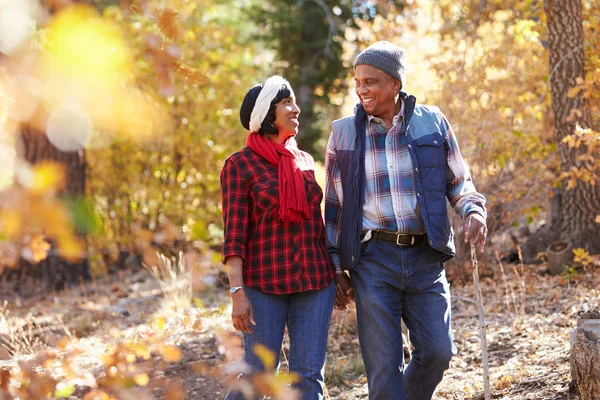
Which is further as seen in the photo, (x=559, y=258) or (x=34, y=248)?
(x=559, y=258)

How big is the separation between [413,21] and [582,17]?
6.00 metres

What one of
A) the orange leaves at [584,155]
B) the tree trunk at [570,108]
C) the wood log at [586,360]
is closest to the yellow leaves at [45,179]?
the wood log at [586,360]

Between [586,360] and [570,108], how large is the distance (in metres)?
4.59

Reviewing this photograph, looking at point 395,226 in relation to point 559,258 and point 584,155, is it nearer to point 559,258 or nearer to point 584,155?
point 584,155

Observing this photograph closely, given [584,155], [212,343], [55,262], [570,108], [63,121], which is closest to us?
[63,121]

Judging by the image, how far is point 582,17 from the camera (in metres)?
7.52

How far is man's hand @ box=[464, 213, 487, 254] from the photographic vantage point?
10.3 ft

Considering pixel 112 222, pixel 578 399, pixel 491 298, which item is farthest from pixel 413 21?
pixel 578 399

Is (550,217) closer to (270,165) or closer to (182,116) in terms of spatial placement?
(182,116)

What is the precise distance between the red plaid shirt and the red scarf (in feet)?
0.13

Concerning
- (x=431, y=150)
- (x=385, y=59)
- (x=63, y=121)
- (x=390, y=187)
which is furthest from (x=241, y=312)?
(x=63, y=121)

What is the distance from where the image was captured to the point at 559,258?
7.64m

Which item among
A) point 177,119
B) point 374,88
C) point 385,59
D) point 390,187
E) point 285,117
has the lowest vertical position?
point 390,187

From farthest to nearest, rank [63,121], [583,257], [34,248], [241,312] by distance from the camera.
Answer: [583,257], [241,312], [34,248], [63,121]
